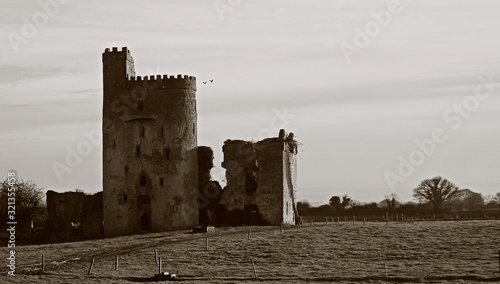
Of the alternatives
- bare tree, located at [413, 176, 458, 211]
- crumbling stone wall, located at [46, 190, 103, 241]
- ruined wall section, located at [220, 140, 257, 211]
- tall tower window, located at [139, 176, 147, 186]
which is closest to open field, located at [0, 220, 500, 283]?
ruined wall section, located at [220, 140, 257, 211]

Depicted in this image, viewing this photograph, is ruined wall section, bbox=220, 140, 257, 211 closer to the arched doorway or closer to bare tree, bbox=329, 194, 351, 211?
the arched doorway

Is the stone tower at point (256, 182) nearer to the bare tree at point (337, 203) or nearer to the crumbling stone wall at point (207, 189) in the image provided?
the crumbling stone wall at point (207, 189)

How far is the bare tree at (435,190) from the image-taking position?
12900 cm

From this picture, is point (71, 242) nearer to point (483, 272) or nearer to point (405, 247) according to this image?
point (405, 247)

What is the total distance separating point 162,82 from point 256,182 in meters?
10.4

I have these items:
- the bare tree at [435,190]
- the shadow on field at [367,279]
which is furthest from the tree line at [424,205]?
the shadow on field at [367,279]

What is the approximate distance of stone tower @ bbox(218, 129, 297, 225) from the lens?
77062mm

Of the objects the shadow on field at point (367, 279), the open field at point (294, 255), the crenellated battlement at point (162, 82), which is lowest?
the shadow on field at point (367, 279)

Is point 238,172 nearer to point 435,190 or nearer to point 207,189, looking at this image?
point 207,189

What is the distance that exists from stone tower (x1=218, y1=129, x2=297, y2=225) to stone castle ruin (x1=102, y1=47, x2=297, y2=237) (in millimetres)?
75

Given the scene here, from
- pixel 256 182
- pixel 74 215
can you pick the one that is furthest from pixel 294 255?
pixel 74 215

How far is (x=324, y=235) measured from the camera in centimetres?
6656

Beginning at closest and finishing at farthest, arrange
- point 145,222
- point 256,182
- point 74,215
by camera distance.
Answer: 1. point 145,222
2. point 256,182
3. point 74,215

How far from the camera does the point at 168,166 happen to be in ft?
250
